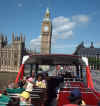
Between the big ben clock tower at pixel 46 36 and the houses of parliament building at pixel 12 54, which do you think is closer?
Answer: the houses of parliament building at pixel 12 54

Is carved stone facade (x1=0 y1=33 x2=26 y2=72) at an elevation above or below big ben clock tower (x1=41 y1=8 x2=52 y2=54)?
below

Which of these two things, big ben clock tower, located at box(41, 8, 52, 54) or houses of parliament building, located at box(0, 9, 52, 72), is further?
big ben clock tower, located at box(41, 8, 52, 54)

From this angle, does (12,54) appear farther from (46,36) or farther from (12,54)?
(46,36)

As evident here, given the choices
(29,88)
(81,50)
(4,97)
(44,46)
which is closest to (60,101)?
(4,97)

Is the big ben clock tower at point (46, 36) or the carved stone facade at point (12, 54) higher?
the big ben clock tower at point (46, 36)

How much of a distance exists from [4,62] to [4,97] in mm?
59889

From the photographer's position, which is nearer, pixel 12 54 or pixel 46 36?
pixel 12 54

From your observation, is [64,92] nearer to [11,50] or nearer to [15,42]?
[11,50]

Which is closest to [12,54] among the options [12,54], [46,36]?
[12,54]

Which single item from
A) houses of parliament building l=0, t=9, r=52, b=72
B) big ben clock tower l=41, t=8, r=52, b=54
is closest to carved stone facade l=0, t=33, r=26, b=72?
houses of parliament building l=0, t=9, r=52, b=72

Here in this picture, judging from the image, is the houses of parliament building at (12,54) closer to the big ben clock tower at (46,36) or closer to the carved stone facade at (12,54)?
the carved stone facade at (12,54)

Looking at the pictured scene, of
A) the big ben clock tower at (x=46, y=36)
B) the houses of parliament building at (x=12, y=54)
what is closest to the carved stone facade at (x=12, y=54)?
the houses of parliament building at (x=12, y=54)

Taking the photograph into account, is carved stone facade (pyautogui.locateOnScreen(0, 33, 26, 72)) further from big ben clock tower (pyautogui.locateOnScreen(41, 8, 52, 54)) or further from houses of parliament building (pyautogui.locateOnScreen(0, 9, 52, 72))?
big ben clock tower (pyautogui.locateOnScreen(41, 8, 52, 54))

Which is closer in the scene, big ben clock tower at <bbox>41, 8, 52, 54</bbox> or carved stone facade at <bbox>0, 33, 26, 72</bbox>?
carved stone facade at <bbox>0, 33, 26, 72</bbox>
